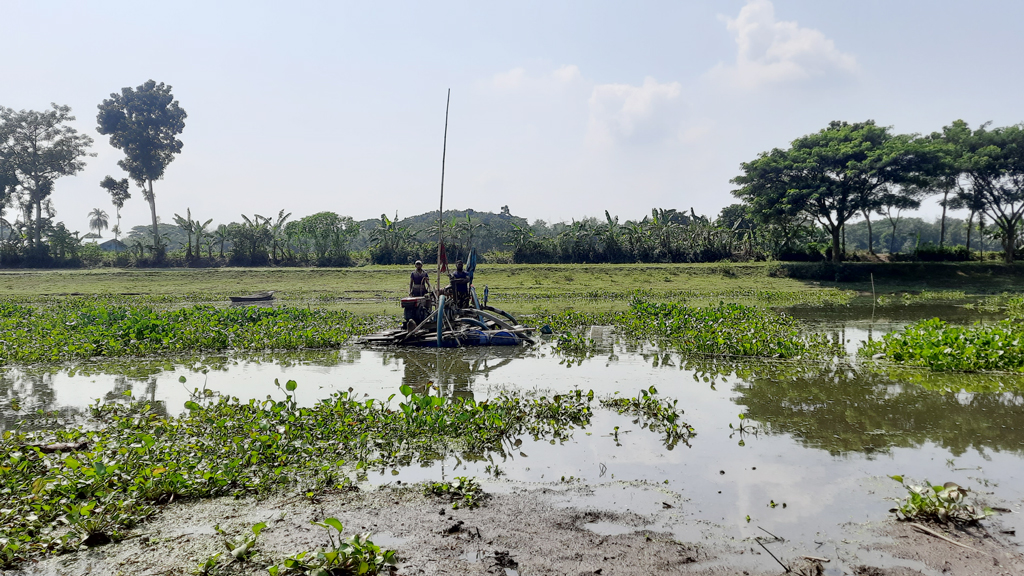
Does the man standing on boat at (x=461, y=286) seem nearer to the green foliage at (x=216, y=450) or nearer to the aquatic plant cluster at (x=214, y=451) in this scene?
the green foliage at (x=216, y=450)

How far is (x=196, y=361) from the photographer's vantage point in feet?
36.0

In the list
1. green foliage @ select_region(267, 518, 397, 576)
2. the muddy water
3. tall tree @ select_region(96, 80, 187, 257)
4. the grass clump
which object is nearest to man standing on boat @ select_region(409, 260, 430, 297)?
the muddy water

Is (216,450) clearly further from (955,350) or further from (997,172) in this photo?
(997,172)

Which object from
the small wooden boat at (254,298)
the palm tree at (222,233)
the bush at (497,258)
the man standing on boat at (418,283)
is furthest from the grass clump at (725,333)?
the palm tree at (222,233)

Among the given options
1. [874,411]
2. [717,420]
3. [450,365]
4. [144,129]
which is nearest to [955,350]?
[874,411]

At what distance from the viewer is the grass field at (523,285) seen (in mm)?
24484

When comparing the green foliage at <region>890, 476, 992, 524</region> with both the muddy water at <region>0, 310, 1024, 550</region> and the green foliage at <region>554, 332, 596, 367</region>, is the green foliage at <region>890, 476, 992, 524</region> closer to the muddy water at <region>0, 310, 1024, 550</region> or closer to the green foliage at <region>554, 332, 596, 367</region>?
the muddy water at <region>0, 310, 1024, 550</region>

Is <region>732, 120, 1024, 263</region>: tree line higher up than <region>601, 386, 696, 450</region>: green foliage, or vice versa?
<region>732, 120, 1024, 263</region>: tree line

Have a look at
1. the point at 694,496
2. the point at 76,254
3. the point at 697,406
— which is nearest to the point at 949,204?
the point at 697,406

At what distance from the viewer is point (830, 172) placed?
30016 millimetres

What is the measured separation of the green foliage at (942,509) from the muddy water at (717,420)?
0.16 metres

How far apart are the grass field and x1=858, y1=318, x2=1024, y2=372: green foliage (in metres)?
11.4

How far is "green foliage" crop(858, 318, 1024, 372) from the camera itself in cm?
909

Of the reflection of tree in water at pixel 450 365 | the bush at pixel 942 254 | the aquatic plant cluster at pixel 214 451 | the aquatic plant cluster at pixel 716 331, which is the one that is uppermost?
the bush at pixel 942 254
